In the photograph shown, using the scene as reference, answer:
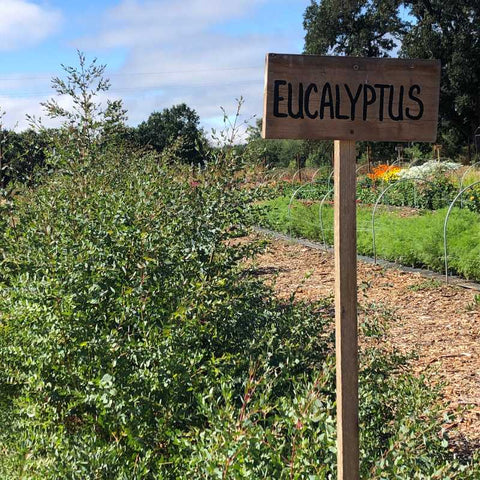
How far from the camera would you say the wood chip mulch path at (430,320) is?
3.88 metres

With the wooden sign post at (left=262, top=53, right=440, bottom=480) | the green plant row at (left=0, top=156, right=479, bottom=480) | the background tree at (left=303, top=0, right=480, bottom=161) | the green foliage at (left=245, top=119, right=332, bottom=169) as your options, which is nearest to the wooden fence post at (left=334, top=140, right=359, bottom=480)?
the wooden sign post at (left=262, top=53, right=440, bottom=480)

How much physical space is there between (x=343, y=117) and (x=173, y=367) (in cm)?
121

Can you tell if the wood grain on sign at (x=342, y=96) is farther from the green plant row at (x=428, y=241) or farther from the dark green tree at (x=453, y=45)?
the dark green tree at (x=453, y=45)

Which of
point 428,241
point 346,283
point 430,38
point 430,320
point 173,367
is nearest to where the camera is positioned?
point 346,283

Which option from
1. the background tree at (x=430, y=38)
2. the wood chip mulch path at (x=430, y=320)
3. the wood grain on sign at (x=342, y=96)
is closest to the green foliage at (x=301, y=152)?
the background tree at (x=430, y=38)

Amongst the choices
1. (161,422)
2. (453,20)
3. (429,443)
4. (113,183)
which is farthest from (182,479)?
(453,20)

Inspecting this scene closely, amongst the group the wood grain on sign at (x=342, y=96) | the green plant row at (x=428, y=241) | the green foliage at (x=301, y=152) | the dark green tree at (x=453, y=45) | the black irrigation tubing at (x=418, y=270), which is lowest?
the black irrigation tubing at (x=418, y=270)

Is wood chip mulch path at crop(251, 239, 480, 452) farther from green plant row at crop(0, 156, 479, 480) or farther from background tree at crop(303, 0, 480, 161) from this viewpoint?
background tree at crop(303, 0, 480, 161)

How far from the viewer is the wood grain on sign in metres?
2.22

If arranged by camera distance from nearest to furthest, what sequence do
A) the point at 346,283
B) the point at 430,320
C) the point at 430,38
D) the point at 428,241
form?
1. the point at 346,283
2. the point at 430,320
3. the point at 428,241
4. the point at 430,38

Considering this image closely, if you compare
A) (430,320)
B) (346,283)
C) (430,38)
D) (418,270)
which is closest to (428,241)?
(418,270)

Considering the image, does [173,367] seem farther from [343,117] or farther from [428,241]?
[428,241]

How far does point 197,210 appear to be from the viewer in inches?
146

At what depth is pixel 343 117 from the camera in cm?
227
